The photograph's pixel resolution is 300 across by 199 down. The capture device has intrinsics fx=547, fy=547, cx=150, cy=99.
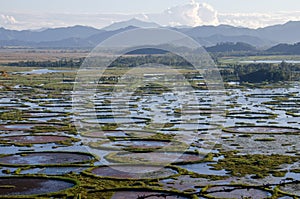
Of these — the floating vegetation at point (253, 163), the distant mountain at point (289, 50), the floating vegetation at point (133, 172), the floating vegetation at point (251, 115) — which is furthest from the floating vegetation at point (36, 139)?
the distant mountain at point (289, 50)

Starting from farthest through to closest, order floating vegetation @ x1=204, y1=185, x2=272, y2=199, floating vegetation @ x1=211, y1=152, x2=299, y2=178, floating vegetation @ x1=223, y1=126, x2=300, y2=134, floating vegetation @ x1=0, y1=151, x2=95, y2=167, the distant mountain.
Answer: the distant mountain, floating vegetation @ x1=223, y1=126, x2=300, y2=134, floating vegetation @ x1=0, y1=151, x2=95, y2=167, floating vegetation @ x1=211, y1=152, x2=299, y2=178, floating vegetation @ x1=204, y1=185, x2=272, y2=199

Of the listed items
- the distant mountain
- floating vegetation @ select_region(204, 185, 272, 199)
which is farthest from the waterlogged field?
the distant mountain

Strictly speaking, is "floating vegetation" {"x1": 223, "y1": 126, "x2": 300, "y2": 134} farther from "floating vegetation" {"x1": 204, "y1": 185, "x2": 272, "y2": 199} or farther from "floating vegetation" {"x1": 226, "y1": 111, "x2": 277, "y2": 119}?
"floating vegetation" {"x1": 204, "y1": 185, "x2": 272, "y2": 199}

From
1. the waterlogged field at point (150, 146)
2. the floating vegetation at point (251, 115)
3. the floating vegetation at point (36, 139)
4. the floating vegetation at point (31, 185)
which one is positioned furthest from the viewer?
the floating vegetation at point (251, 115)

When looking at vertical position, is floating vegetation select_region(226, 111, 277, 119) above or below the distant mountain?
below

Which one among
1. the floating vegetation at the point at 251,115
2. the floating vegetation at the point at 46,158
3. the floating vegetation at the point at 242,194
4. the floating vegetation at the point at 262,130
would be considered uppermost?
the floating vegetation at the point at 251,115

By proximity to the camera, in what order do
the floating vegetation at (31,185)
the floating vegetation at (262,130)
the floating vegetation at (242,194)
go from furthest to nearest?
1. the floating vegetation at (262,130)
2. the floating vegetation at (31,185)
3. the floating vegetation at (242,194)

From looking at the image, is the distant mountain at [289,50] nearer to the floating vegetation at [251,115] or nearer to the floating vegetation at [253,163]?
the floating vegetation at [251,115]

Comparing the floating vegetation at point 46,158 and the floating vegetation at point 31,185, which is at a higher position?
the floating vegetation at point 46,158
